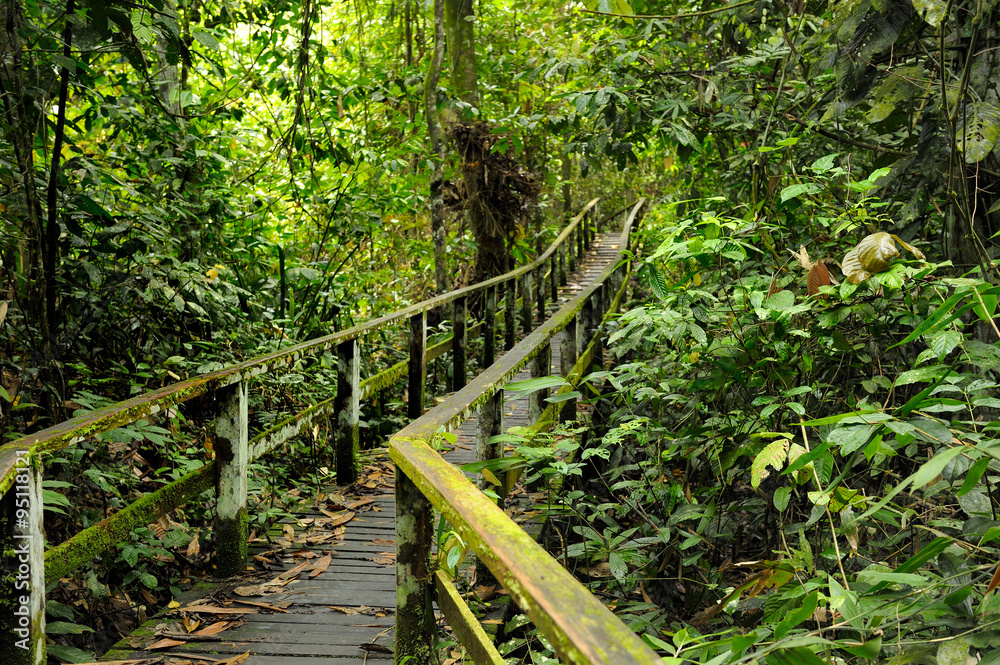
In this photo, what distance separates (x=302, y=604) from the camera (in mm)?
3131

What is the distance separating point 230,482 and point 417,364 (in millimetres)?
2485

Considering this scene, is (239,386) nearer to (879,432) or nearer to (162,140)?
(162,140)

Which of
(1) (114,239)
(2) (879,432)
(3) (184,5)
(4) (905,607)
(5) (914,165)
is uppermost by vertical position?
(3) (184,5)

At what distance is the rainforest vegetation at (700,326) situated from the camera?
2.05m

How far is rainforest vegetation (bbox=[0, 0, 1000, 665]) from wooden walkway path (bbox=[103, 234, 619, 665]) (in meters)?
0.29

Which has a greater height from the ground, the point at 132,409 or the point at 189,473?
the point at 132,409

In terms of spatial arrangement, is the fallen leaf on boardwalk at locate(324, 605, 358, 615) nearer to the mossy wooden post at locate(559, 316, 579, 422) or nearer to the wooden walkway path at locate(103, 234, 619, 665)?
the wooden walkway path at locate(103, 234, 619, 665)

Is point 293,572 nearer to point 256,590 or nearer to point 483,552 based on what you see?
point 256,590

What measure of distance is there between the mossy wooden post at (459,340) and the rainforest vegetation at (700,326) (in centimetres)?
86

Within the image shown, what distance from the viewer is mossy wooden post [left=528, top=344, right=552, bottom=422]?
3672mm

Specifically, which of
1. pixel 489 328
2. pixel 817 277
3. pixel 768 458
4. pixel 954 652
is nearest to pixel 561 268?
pixel 489 328

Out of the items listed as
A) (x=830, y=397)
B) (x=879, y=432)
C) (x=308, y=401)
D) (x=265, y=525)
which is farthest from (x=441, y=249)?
(x=879, y=432)

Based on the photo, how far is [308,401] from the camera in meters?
6.07

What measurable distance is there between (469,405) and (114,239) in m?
3.20
